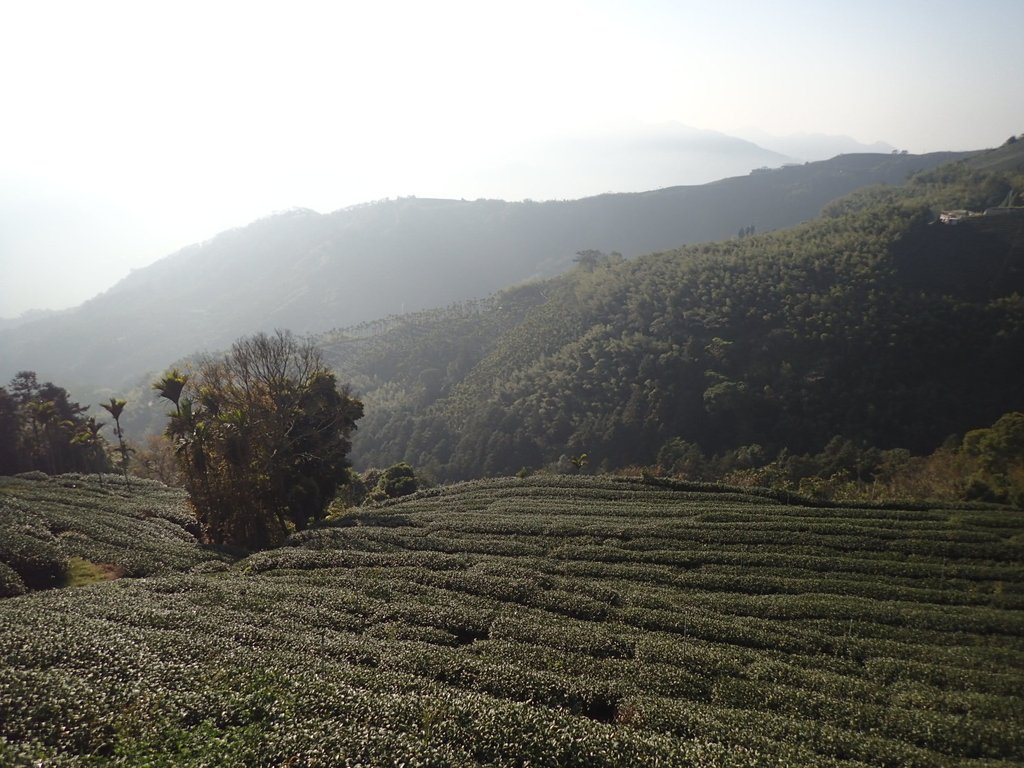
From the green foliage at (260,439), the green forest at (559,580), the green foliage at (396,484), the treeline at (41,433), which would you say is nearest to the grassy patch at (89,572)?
the green forest at (559,580)

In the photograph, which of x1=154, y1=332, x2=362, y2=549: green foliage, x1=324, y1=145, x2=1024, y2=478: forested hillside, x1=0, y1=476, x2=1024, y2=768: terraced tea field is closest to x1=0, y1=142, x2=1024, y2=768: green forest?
x1=0, y1=476, x2=1024, y2=768: terraced tea field

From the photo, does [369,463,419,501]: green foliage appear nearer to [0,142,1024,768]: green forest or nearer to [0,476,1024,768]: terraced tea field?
[0,142,1024,768]: green forest

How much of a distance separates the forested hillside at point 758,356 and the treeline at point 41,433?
157 feet

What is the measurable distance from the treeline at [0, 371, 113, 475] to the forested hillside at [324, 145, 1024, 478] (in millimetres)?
47777

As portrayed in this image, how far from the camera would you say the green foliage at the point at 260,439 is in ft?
109

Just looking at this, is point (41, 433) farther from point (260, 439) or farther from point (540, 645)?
point (540, 645)

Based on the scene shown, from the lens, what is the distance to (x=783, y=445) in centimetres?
6291

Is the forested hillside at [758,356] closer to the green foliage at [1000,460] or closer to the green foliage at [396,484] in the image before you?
the green foliage at [1000,460]

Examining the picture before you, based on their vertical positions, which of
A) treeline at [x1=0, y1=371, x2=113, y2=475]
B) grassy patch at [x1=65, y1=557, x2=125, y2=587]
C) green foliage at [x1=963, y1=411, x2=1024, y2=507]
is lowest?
green foliage at [x1=963, y1=411, x2=1024, y2=507]

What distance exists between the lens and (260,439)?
3475cm

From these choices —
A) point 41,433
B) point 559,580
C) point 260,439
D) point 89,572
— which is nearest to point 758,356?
point 559,580

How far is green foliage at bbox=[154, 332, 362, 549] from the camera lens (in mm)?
33188

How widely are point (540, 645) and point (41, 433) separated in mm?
64824

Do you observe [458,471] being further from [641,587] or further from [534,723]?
[534,723]
